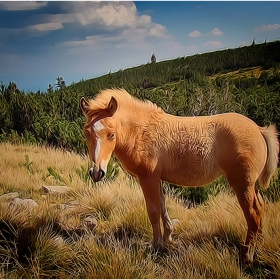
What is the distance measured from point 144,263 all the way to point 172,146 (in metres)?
0.66

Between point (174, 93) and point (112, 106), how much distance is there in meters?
0.49

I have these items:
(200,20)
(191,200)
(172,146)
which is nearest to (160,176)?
(172,146)

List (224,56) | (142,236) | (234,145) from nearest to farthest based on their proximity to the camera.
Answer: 1. (234,145)
2. (142,236)
3. (224,56)

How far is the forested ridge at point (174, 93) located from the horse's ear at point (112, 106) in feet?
0.92

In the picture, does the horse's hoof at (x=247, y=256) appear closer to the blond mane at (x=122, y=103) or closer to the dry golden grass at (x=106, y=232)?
the dry golden grass at (x=106, y=232)

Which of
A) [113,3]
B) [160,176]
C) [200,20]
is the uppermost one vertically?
[113,3]

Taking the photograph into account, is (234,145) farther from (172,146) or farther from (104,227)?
(104,227)

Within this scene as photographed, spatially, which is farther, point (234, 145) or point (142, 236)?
point (142, 236)

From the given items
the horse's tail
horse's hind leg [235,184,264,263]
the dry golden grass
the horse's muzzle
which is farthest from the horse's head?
the horse's tail

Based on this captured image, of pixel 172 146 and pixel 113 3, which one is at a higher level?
pixel 113 3

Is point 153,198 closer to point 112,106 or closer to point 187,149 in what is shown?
point 187,149

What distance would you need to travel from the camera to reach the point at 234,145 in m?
1.87

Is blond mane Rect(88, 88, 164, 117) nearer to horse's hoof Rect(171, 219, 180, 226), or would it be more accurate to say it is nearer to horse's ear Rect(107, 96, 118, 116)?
horse's ear Rect(107, 96, 118, 116)

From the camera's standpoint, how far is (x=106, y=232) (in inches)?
81.8
